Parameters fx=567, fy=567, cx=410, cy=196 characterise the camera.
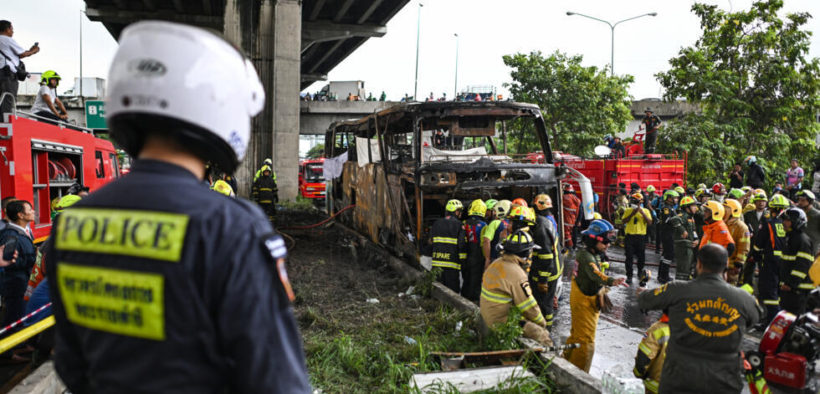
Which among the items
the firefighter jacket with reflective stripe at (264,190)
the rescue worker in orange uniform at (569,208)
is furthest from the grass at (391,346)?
the firefighter jacket with reflective stripe at (264,190)

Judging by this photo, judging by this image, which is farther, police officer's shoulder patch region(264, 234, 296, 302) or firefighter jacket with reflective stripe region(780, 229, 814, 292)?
firefighter jacket with reflective stripe region(780, 229, 814, 292)

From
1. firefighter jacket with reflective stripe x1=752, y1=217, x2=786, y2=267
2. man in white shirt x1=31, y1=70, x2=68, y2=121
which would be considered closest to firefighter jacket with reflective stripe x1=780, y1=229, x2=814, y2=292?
firefighter jacket with reflective stripe x1=752, y1=217, x2=786, y2=267

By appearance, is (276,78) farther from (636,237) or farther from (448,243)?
(448,243)

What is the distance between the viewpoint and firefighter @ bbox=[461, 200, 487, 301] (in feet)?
26.7

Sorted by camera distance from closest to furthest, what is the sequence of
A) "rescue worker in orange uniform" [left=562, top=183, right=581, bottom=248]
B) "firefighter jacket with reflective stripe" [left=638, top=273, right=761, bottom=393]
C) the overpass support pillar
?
1. "firefighter jacket with reflective stripe" [left=638, top=273, right=761, bottom=393]
2. "rescue worker in orange uniform" [left=562, top=183, right=581, bottom=248]
3. the overpass support pillar

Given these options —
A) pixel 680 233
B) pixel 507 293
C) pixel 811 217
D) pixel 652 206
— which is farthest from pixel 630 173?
pixel 507 293

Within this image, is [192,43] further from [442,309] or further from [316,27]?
[316,27]

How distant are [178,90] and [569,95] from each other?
25.6 meters

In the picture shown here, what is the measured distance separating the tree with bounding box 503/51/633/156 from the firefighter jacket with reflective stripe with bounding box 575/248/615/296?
795 inches

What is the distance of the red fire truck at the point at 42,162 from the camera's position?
276 inches

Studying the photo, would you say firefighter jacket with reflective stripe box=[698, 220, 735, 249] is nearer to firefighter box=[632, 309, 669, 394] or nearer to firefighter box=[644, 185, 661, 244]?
firefighter box=[632, 309, 669, 394]

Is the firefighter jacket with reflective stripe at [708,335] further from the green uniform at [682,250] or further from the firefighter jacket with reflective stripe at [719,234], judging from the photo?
the green uniform at [682,250]

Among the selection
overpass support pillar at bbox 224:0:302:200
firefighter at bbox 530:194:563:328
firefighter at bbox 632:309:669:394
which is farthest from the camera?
overpass support pillar at bbox 224:0:302:200

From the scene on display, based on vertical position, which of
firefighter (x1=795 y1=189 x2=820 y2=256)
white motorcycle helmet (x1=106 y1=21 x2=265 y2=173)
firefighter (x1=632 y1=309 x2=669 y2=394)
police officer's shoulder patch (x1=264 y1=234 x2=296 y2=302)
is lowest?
firefighter (x1=632 y1=309 x2=669 y2=394)
